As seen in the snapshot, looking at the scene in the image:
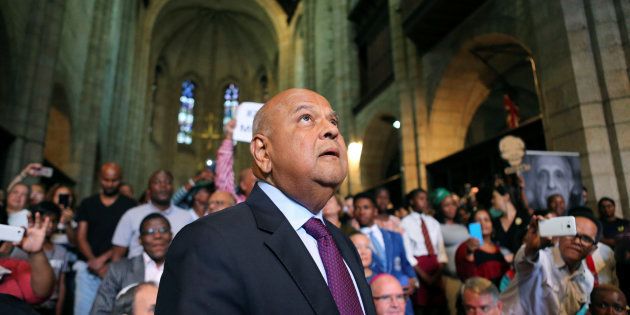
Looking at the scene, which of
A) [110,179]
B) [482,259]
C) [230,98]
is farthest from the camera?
[230,98]

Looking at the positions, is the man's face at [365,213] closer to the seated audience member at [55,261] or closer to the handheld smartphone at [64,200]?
the seated audience member at [55,261]

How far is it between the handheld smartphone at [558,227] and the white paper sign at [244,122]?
2.89m

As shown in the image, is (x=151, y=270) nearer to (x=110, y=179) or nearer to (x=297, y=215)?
(x=110, y=179)

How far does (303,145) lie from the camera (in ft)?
4.06

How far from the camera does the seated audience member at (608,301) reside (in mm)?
2471

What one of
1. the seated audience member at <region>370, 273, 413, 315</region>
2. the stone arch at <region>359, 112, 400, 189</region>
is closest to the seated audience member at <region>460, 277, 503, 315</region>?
the seated audience member at <region>370, 273, 413, 315</region>

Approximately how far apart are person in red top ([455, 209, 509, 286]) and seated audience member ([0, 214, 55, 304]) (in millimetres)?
3417

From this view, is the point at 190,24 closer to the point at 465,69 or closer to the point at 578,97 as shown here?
the point at 465,69

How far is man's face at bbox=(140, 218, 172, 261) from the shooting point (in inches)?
123

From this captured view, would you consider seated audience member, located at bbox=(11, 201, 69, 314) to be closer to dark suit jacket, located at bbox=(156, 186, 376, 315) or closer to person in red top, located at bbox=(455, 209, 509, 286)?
dark suit jacket, located at bbox=(156, 186, 376, 315)

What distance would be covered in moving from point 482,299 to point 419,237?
6.43ft

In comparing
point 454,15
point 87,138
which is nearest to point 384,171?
point 454,15

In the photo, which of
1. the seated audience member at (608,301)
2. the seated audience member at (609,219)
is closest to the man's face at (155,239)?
the seated audience member at (608,301)

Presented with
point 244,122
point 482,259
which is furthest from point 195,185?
point 482,259
